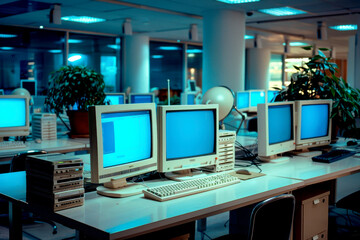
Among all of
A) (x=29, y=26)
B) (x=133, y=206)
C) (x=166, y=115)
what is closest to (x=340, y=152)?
(x=166, y=115)

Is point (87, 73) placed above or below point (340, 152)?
above

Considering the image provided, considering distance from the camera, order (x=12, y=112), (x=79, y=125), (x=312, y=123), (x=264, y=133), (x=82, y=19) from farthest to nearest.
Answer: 1. (x=82, y=19)
2. (x=79, y=125)
3. (x=12, y=112)
4. (x=312, y=123)
5. (x=264, y=133)

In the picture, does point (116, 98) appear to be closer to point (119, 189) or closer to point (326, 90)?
point (326, 90)

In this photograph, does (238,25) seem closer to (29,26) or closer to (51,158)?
(29,26)

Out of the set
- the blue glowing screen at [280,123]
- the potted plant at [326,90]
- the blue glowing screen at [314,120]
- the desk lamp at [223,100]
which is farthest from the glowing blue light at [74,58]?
the potted plant at [326,90]

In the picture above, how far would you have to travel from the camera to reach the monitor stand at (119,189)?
7.59 ft

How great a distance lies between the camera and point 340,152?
12.1 feet

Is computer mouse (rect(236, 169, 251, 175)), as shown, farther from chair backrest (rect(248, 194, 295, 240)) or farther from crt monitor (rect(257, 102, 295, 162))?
chair backrest (rect(248, 194, 295, 240))

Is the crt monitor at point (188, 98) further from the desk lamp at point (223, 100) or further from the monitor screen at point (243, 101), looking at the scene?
the desk lamp at point (223, 100)

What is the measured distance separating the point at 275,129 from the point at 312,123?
63cm

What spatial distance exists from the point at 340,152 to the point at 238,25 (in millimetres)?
4411

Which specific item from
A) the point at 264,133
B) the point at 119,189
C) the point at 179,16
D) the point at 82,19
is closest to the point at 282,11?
the point at 179,16

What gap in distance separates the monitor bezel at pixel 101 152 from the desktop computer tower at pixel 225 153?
1.91 ft

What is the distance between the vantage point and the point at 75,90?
4469 mm
